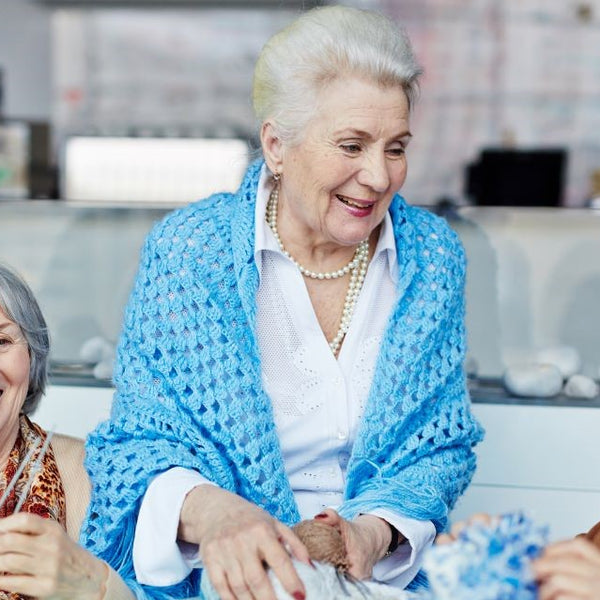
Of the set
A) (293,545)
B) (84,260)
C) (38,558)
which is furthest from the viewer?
(84,260)

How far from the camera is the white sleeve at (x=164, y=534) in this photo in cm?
160

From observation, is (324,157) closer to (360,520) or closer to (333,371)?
(333,371)

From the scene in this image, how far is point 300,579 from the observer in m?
1.33

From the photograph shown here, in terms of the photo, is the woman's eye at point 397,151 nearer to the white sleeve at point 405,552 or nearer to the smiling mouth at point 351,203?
the smiling mouth at point 351,203

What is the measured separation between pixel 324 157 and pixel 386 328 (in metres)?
0.30

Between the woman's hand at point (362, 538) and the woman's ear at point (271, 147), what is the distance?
597mm

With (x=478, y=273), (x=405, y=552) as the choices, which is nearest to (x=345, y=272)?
(x=405, y=552)

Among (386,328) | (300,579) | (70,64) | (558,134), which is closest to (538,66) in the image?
(558,134)

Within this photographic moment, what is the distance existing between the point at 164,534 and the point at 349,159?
639mm

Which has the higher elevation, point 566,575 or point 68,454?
point 566,575

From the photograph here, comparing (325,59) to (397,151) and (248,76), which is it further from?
(248,76)

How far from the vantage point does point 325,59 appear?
1.71m

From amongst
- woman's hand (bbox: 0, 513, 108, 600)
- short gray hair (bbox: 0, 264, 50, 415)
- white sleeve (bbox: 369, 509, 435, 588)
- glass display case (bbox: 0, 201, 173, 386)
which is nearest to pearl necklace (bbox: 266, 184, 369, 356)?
white sleeve (bbox: 369, 509, 435, 588)

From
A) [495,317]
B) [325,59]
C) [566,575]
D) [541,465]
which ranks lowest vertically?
[541,465]
